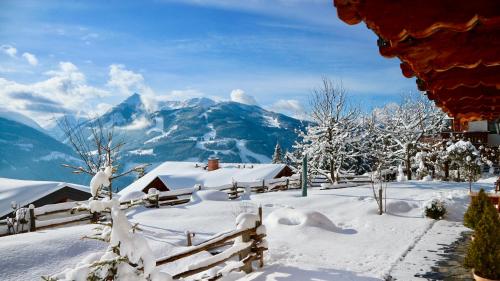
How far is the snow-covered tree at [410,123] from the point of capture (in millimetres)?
30281

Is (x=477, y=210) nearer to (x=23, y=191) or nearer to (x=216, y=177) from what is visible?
(x=23, y=191)

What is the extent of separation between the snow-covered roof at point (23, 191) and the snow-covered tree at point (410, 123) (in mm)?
25731

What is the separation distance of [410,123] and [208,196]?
22.3 m

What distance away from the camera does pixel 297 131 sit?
31.0 metres

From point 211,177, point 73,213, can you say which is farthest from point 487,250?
point 211,177

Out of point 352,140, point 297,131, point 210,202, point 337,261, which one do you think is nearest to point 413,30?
point 337,261

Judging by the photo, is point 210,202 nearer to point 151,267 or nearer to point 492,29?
point 151,267

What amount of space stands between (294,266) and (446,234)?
5.78 m

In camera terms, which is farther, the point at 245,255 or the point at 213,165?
the point at 213,165

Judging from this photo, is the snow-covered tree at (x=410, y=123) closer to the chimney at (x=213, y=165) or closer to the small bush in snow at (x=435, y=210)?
the small bush in snow at (x=435, y=210)

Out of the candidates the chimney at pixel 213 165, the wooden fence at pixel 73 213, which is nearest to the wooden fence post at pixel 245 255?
the wooden fence at pixel 73 213

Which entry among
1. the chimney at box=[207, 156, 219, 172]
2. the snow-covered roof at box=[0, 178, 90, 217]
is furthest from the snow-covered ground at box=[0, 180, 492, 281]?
the chimney at box=[207, 156, 219, 172]

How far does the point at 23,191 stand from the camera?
21.2 meters

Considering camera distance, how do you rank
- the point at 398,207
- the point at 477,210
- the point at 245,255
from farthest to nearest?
the point at 398,207 → the point at 477,210 → the point at 245,255
